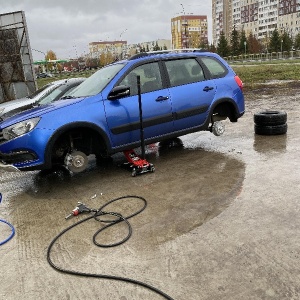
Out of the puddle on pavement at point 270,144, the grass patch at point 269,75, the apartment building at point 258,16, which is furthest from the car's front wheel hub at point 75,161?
the apartment building at point 258,16

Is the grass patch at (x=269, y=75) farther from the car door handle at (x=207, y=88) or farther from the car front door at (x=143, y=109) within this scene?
the car front door at (x=143, y=109)

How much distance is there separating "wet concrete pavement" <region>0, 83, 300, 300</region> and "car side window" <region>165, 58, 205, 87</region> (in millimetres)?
1373

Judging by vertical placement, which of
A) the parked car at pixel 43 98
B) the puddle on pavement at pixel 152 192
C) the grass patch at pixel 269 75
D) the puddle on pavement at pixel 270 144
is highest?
the parked car at pixel 43 98

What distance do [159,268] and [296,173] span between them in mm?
2862

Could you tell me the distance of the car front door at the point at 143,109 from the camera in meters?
5.16

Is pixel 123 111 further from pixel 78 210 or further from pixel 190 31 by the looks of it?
pixel 190 31

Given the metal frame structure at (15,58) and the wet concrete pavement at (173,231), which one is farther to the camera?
the metal frame structure at (15,58)

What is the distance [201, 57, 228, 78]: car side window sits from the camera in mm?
6321

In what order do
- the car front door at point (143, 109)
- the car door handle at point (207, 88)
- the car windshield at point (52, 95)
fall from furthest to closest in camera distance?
1. the car windshield at point (52, 95)
2. the car door handle at point (207, 88)
3. the car front door at point (143, 109)

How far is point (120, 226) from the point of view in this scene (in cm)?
376

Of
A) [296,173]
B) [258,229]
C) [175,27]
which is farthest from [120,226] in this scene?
[175,27]

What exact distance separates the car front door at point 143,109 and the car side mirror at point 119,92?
0.07m

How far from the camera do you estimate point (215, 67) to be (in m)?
6.42

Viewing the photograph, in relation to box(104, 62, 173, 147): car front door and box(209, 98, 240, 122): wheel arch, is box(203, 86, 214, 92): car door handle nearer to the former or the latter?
box(209, 98, 240, 122): wheel arch
